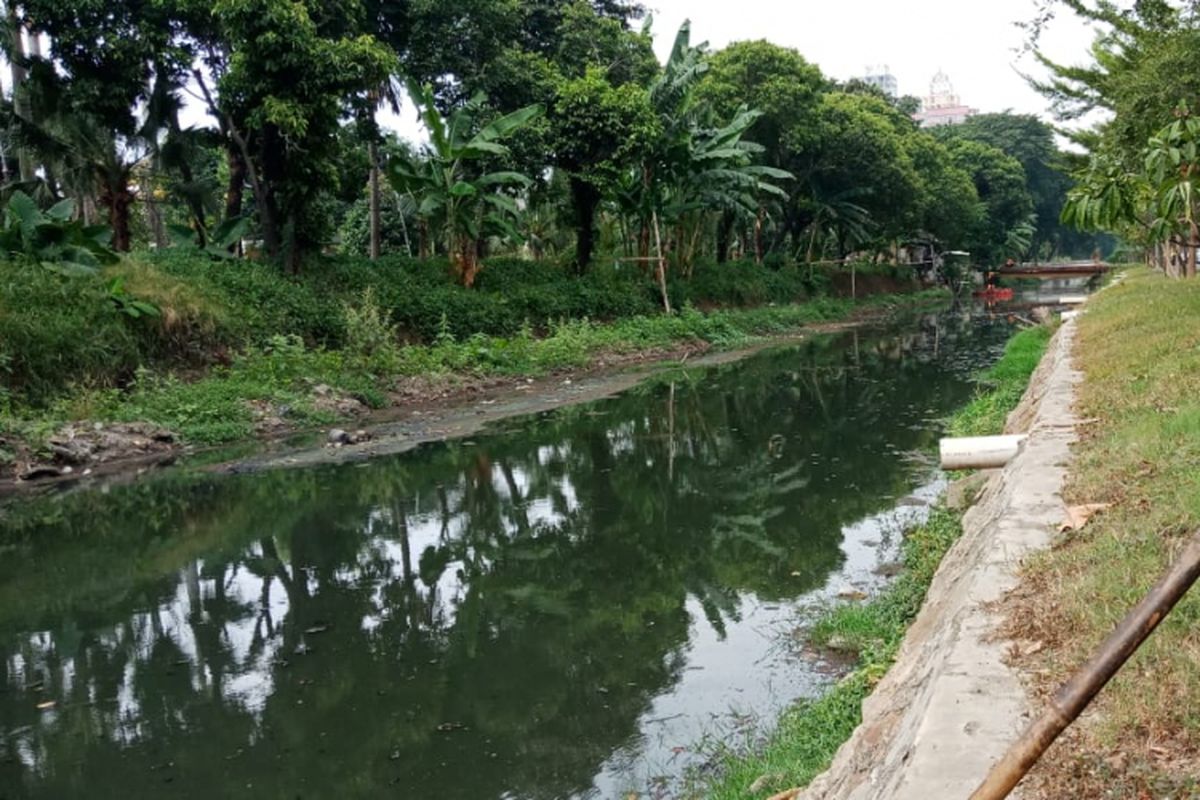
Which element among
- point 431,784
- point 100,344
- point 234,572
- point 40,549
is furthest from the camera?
point 100,344

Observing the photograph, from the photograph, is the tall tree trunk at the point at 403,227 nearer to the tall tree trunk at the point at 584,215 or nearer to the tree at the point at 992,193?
the tall tree trunk at the point at 584,215

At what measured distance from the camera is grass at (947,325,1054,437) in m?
12.0

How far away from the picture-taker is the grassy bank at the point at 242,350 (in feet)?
44.7

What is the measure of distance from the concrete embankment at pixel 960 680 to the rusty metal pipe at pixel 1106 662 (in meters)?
0.65

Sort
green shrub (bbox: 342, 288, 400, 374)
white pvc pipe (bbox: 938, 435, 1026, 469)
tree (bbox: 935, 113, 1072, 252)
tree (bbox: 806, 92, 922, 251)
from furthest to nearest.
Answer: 1. tree (bbox: 935, 113, 1072, 252)
2. tree (bbox: 806, 92, 922, 251)
3. green shrub (bbox: 342, 288, 400, 374)
4. white pvc pipe (bbox: 938, 435, 1026, 469)

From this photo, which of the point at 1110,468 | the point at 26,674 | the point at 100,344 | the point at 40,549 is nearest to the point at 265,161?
the point at 100,344

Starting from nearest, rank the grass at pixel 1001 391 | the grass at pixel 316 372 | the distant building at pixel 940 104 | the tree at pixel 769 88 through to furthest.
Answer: the grass at pixel 1001 391 → the grass at pixel 316 372 → the tree at pixel 769 88 → the distant building at pixel 940 104

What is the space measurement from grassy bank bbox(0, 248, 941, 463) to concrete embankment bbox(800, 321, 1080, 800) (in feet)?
36.4

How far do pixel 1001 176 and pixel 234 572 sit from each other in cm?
6086

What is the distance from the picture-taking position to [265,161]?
19328 mm

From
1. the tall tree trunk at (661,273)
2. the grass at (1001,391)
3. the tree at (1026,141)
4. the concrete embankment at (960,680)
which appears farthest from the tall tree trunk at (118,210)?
the tree at (1026,141)

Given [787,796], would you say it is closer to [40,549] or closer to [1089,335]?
[40,549]

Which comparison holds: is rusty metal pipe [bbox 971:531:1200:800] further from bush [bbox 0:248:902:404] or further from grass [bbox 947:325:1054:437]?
bush [bbox 0:248:902:404]

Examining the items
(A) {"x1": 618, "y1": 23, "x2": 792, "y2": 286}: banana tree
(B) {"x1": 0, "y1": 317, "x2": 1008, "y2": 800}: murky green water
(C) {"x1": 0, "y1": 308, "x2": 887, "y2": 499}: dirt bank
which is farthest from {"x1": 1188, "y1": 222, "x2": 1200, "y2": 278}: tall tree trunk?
(A) {"x1": 618, "y1": 23, "x2": 792, "y2": 286}: banana tree
